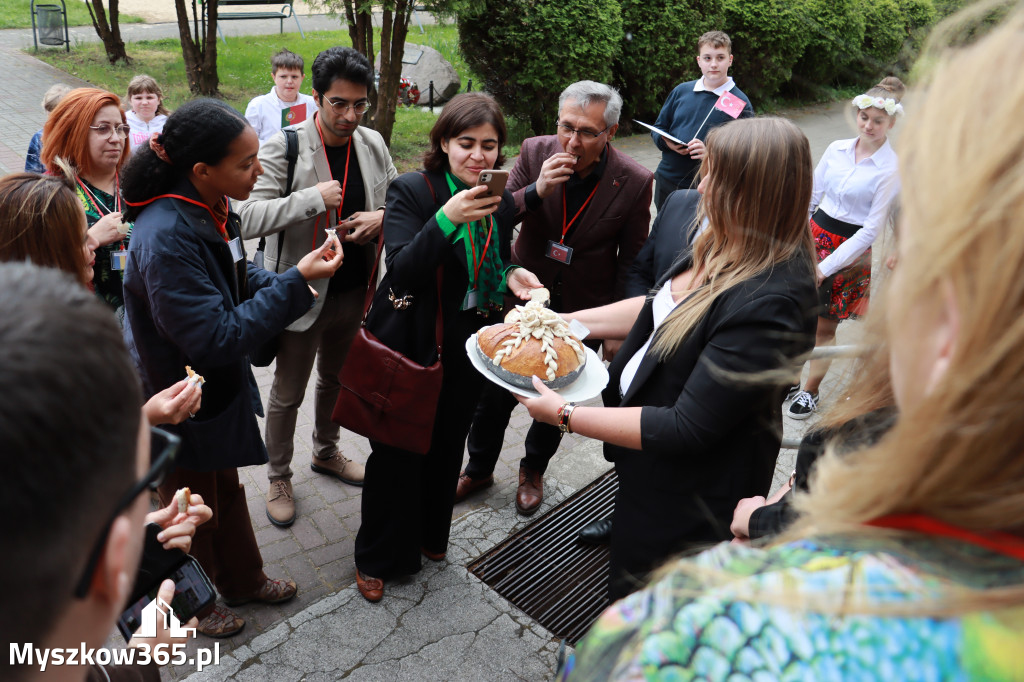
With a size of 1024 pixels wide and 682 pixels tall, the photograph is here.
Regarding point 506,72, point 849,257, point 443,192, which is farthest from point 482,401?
point 506,72

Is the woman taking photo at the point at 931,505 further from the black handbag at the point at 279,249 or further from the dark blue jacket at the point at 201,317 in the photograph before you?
the black handbag at the point at 279,249

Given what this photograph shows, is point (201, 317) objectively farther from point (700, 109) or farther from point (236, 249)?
point (700, 109)

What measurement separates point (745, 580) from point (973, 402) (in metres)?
0.30

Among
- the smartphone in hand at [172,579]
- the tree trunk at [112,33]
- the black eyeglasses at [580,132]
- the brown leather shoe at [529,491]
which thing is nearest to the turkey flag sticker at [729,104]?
the black eyeglasses at [580,132]

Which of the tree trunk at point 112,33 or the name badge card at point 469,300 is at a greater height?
the name badge card at point 469,300

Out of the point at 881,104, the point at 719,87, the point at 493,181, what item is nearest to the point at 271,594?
the point at 493,181

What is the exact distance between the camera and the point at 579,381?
9.25 ft

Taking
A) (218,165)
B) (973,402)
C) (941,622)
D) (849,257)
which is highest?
(973,402)

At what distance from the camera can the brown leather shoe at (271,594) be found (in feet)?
10.9

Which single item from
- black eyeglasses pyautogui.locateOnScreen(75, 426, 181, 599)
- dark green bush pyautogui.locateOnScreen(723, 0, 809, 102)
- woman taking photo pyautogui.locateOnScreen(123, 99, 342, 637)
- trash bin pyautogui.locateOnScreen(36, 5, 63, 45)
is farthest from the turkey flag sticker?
trash bin pyautogui.locateOnScreen(36, 5, 63, 45)

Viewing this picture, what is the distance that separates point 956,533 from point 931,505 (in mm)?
35

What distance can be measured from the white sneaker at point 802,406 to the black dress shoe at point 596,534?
7.23 feet

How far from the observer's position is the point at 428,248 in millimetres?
2984

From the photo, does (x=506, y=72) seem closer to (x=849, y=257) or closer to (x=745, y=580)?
(x=849, y=257)
